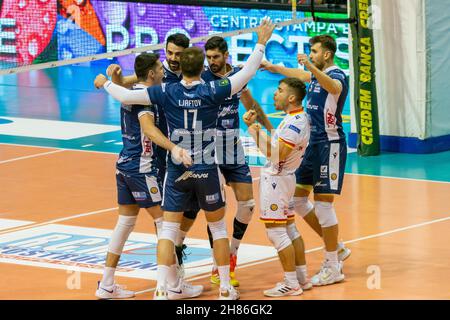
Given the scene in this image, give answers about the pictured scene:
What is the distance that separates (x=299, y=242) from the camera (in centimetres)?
1165

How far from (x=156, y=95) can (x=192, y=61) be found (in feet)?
1.68

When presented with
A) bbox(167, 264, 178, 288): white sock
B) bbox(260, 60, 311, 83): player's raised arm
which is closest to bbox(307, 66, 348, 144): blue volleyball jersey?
bbox(260, 60, 311, 83): player's raised arm

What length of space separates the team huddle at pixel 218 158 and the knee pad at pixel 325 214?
0.4 inches

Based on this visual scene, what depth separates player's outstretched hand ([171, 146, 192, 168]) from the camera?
1038 cm

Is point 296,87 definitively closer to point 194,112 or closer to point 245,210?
point 194,112

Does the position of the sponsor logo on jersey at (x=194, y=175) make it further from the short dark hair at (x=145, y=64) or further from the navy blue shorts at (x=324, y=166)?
the navy blue shorts at (x=324, y=166)

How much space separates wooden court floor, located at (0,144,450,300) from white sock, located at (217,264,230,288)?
1.43 ft

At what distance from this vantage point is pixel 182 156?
10406mm

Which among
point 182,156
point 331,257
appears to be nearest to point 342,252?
point 331,257

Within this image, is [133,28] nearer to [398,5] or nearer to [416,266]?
[398,5]

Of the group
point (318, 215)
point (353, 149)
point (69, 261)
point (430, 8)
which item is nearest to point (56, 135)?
point (353, 149)

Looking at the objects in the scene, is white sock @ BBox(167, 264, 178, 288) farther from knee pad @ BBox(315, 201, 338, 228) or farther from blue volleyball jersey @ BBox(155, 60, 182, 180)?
knee pad @ BBox(315, 201, 338, 228)

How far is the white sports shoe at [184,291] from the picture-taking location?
444 inches

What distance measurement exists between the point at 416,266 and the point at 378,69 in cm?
734
